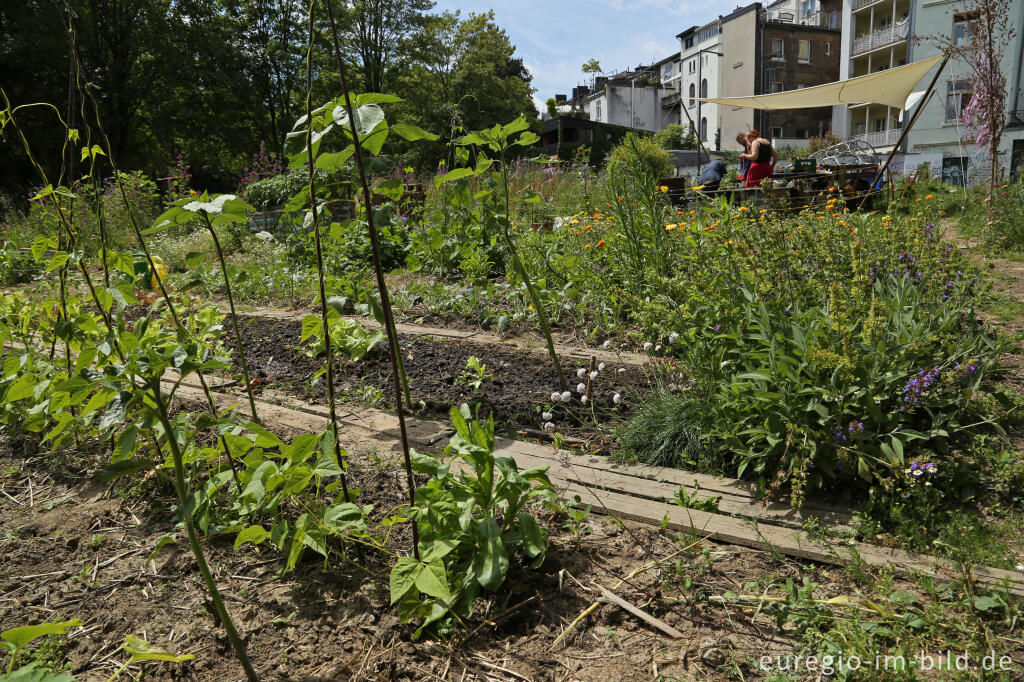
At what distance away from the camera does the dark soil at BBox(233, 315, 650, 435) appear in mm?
2414

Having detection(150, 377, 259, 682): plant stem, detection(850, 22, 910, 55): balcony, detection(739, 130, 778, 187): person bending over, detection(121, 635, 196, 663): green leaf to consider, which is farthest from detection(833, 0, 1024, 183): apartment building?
detection(121, 635, 196, 663): green leaf

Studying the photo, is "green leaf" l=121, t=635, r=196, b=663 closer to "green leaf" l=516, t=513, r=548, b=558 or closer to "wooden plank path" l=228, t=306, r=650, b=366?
"green leaf" l=516, t=513, r=548, b=558

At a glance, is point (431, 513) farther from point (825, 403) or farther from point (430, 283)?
point (430, 283)

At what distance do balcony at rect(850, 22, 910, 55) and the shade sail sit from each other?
57.8 feet

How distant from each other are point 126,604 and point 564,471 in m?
1.25

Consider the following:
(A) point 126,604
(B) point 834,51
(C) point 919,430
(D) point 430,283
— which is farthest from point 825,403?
(B) point 834,51

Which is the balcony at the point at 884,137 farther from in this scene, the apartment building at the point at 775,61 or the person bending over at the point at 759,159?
the person bending over at the point at 759,159

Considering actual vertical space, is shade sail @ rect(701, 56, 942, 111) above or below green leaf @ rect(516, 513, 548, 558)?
above

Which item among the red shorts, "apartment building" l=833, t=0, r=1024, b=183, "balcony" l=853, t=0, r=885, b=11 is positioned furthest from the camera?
"balcony" l=853, t=0, r=885, b=11

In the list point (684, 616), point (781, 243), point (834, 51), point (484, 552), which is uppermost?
point (834, 51)

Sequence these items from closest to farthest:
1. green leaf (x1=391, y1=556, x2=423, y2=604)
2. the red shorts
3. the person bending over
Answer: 1. green leaf (x1=391, y1=556, x2=423, y2=604)
2. the person bending over
3. the red shorts

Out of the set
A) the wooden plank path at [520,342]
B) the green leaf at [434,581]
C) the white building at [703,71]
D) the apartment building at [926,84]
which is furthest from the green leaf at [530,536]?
the white building at [703,71]

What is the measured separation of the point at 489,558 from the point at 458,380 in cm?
150

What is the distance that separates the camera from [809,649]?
119 cm
